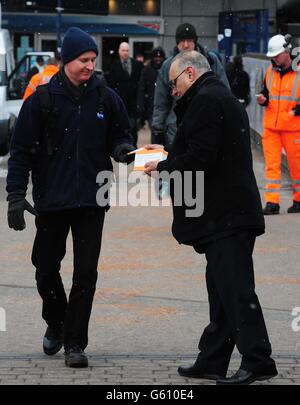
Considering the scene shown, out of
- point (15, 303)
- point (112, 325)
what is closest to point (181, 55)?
point (112, 325)

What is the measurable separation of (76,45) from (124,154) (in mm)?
654

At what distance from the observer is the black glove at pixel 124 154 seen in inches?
257

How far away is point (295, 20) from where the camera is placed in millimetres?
44688

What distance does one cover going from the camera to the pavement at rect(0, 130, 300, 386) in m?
6.32

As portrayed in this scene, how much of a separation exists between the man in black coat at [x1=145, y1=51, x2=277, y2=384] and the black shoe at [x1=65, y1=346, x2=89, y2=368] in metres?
0.81

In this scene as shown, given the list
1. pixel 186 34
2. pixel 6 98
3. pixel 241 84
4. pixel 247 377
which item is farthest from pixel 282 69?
pixel 241 84

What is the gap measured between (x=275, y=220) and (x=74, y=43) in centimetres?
595

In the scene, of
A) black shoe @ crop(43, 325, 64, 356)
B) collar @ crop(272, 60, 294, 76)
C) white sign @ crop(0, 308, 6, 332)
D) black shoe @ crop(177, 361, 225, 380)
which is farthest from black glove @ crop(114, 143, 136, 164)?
collar @ crop(272, 60, 294, 76)

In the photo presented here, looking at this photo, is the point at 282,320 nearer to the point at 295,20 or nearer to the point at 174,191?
the point at 174,191

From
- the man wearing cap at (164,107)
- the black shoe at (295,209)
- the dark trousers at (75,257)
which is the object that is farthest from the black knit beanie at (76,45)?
the black shoe at (295,209)

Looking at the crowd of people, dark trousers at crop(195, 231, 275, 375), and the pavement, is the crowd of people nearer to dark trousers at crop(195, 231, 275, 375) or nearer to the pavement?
dark trousers at crop(195, 231, 275, 375)

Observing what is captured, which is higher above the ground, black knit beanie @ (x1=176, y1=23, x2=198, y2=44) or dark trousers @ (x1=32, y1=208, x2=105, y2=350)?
black knit beanie @ (x1=176, y1=23, x2=198, y2=44)

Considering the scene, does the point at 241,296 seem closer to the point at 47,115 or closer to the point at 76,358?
the point at 76,358

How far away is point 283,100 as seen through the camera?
40.6ft
